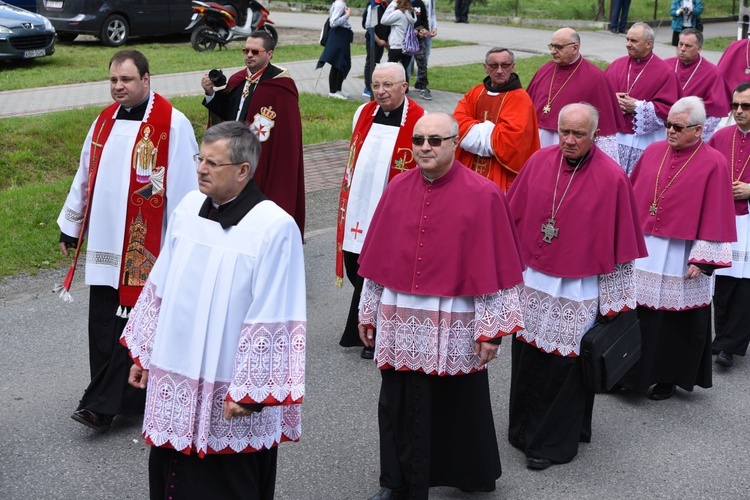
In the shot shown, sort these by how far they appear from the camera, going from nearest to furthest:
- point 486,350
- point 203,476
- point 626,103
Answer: point 203,476, point 486,350, point 626,103

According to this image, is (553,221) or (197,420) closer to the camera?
(197,420)

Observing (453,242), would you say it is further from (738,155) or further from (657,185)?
(738,155)

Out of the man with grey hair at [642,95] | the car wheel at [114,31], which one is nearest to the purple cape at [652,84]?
→ the man with grey hair at [642,95]

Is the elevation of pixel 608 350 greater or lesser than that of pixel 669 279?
lesser

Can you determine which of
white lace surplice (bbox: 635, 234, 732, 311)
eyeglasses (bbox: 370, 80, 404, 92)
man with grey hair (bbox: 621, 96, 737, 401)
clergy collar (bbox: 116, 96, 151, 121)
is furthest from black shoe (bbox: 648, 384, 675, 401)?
clergy collar (bbox: 116, 96, 151, 121)

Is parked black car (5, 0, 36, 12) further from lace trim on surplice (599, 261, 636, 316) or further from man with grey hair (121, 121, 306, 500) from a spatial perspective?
man with grey hair (121, 121, 306, 500)

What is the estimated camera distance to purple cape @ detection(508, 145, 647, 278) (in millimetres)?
Result: 5469

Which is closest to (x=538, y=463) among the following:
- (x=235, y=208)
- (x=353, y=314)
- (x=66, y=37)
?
(x=353, y=314)

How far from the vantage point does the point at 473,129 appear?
7.23 metres

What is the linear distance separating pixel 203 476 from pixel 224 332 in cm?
61

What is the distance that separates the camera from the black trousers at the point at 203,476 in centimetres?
418

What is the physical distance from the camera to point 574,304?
18.2 feet

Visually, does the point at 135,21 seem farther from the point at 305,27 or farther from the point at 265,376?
the point at 265,376

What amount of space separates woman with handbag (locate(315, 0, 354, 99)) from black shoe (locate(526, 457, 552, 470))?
34.8ft
